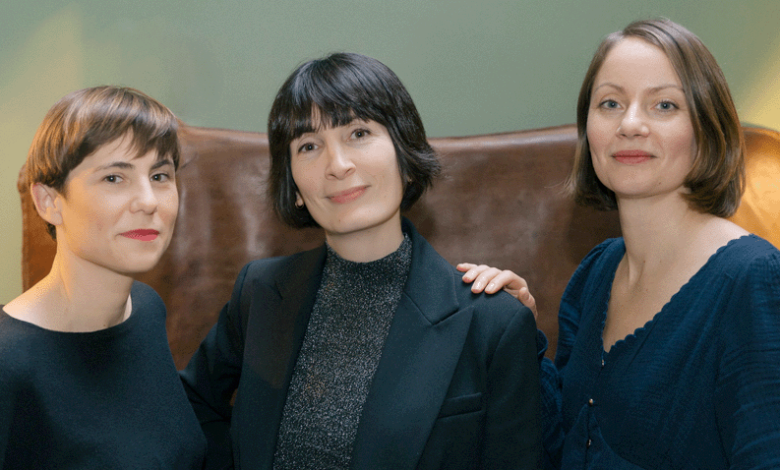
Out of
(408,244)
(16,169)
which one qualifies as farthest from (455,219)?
(16,169)

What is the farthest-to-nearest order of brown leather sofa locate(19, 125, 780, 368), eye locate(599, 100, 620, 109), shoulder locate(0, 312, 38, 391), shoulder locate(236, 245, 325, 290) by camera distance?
1. brown leather sofa locate(19, 125, 780, 368)
2. shoulder locate(236, 245, 325, 290)
3. eye locate(599, 100, 620, 109)
4. shoulder locate(0, 312, 38, 391)

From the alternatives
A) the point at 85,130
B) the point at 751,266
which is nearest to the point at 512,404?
the point at 751,266

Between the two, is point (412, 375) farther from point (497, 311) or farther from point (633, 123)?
point (633, 123)

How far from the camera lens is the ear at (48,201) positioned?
1.20 meters

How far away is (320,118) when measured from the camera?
1.36 m

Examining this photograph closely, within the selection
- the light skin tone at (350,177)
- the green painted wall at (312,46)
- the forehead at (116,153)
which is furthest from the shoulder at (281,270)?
the green painted wall at (312,46)

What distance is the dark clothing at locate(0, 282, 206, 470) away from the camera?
1121 millimetres

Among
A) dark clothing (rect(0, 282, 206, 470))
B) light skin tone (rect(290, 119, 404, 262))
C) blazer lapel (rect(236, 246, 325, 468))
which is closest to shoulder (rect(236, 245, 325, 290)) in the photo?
blazer lapel (rect(236, 246, 325, 468))

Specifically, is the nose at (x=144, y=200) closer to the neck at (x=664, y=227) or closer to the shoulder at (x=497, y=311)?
the shoulder at (x=497, y=311)

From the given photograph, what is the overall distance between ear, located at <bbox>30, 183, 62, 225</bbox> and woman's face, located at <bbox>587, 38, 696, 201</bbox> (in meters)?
1.15

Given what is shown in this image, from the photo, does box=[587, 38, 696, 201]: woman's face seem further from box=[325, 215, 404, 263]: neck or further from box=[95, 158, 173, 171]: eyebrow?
box=[95, 158, 173, 171]: eyebrow

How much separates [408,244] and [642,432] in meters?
0.66

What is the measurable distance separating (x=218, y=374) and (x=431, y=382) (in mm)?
618

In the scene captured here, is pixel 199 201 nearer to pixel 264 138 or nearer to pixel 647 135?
pixel 264 138
